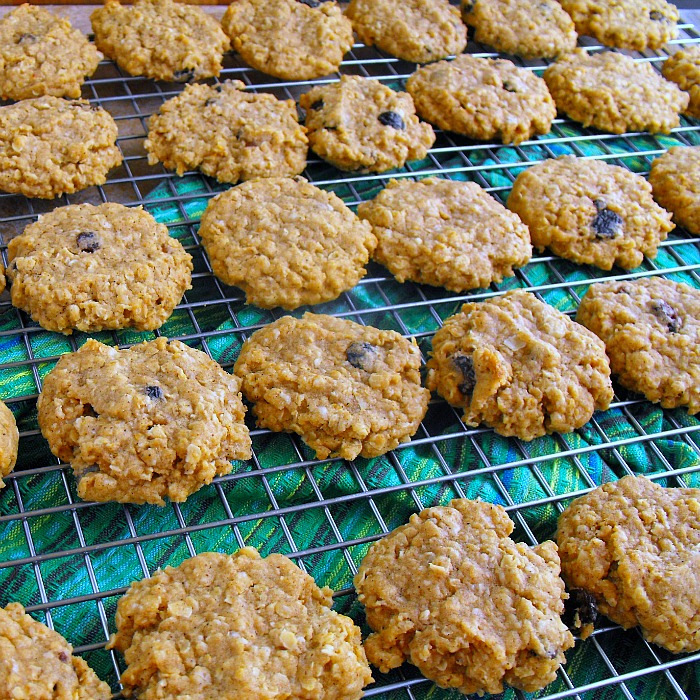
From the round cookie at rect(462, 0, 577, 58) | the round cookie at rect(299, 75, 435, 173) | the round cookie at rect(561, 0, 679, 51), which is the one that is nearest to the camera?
the round cookie at rect(299, 75, 435, 173)

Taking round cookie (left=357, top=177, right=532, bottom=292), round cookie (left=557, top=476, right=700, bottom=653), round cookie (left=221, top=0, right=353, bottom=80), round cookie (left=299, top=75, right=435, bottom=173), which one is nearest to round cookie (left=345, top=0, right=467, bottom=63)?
round cookie (left=221, top=0, right=353, bottom=80)

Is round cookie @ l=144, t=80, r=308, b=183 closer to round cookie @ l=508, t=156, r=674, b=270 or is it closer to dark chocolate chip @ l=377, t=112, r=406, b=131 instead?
dark chocolate chip @ l=377, t=112, r=406, b=131

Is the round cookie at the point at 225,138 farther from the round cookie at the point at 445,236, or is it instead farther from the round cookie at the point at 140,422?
the round cookie at the point at 140,422

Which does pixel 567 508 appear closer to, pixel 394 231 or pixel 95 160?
pixel 394 231

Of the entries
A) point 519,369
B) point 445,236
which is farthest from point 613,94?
point 519,369

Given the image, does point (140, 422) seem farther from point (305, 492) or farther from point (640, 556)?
point (640, 556)

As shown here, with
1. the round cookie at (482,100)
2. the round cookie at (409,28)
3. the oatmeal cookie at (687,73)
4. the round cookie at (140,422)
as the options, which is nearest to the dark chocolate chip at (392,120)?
the round cookie at (482,100)
